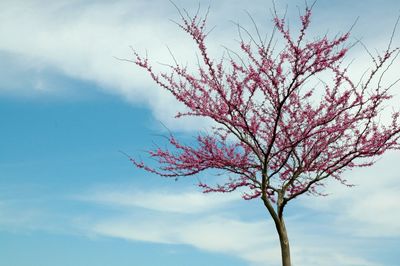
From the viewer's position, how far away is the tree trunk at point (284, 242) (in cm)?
1002

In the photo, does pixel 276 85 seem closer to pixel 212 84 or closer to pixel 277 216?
pixel 212 84

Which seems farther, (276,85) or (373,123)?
(373,123)

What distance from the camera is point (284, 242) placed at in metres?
10.2

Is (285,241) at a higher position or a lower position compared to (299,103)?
lower

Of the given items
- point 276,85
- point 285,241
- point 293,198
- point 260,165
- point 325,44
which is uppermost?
point 325,44

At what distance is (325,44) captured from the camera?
9.20m

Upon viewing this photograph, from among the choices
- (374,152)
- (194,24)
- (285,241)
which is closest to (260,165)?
(285,241)

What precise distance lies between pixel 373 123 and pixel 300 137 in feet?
7.21

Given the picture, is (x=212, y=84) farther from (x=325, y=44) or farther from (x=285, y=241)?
(x=285, y=241)

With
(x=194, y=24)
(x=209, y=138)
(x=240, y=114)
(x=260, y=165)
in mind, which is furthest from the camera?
(x=209, y=138)

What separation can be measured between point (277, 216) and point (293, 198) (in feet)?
1.78

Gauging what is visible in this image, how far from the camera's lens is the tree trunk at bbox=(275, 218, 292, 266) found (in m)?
10.0

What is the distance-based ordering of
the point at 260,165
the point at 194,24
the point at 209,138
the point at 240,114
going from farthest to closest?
the point at 209,138 → the point at 260,165 → the point at 240,114 → the point at 194,24

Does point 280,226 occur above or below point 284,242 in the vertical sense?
above
